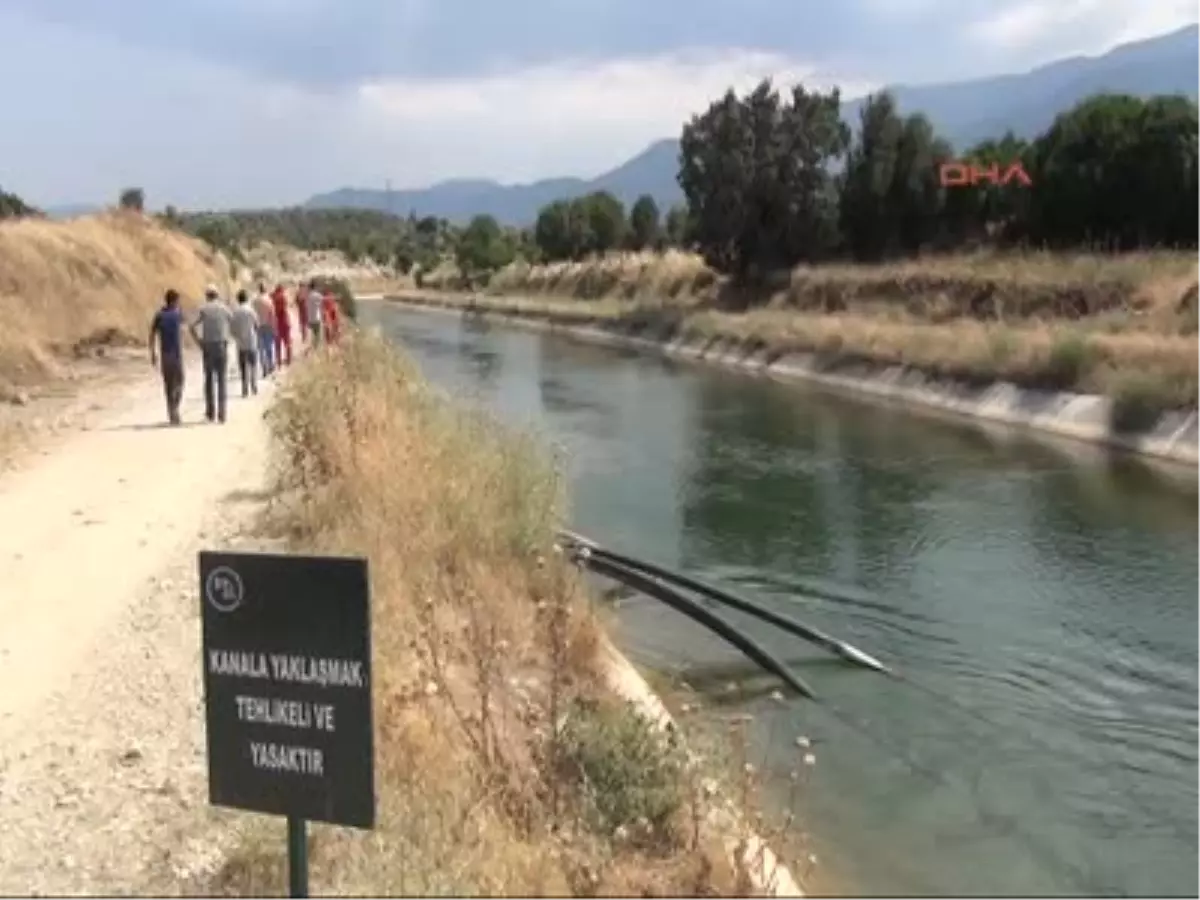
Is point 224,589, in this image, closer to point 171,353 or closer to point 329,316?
point 171,353

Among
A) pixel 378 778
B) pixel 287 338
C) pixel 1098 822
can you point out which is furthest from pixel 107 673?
pixel 287 338

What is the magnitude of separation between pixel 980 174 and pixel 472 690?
49137mm

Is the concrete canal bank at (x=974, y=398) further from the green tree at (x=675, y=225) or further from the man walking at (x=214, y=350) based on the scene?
the green tree at (x=675, y=225)

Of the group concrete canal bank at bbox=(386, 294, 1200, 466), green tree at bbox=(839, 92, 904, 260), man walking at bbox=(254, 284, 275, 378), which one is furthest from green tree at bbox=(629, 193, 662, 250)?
man walking at bbox=(254, 284, 275, 378)

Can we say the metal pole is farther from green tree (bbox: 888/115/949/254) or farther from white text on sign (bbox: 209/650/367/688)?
green tree (bbox: 888/115/949/254)

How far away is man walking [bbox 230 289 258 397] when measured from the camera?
25.2m

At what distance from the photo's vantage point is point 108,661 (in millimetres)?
10062

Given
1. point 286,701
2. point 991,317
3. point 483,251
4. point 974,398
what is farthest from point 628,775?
point 483,251

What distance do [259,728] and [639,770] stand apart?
3073mm

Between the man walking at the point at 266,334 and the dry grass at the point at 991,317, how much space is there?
17675 mm

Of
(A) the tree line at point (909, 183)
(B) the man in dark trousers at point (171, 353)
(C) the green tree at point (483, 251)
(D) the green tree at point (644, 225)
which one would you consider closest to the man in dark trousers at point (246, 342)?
(B) the man in dark trousers at point (171, 353)

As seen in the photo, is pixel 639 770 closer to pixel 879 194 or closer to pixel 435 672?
pixel 435 672

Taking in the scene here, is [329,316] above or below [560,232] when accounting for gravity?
below

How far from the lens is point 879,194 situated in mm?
60656
